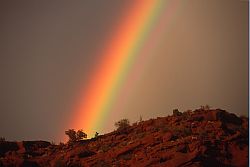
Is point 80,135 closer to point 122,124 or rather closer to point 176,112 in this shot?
point 122,124

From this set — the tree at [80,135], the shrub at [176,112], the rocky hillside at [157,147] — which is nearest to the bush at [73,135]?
the tree at [80,135]

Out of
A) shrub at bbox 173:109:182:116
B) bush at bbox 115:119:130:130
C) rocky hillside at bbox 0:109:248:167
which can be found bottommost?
rocky hillside at bbox 0:109:248:167

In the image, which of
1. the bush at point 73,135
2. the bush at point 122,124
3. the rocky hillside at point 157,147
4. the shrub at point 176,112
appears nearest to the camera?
the rocky hillside at point 157,147

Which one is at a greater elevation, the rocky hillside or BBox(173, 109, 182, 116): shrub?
BBox(173, 109, 182, 116): shrub

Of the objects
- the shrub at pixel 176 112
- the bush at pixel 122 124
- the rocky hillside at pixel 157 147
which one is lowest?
the rocky hillside at pixel 157 147

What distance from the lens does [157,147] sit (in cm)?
640

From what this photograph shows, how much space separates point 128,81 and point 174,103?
3.28ft

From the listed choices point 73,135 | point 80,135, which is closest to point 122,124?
point 80,135

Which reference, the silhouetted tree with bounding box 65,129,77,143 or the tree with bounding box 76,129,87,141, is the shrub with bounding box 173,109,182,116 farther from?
the silhouetted tree with bounding box 65,129,77,143

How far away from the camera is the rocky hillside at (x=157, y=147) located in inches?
235

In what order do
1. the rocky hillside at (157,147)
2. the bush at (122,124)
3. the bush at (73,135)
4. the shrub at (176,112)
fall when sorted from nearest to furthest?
the rocky hillside at (157,147) → the bush at (73,135) → the bush at (122,124) → the shrub at (176,112)

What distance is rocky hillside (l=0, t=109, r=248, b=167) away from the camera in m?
5.98

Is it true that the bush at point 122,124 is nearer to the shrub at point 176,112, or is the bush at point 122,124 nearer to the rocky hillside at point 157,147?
the rocky hillside at point 157,147

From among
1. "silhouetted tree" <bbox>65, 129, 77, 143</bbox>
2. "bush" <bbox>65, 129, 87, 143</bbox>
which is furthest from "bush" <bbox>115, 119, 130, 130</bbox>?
"silhouetted tree" <bbox>65, 129, 77, 143</bbox>
